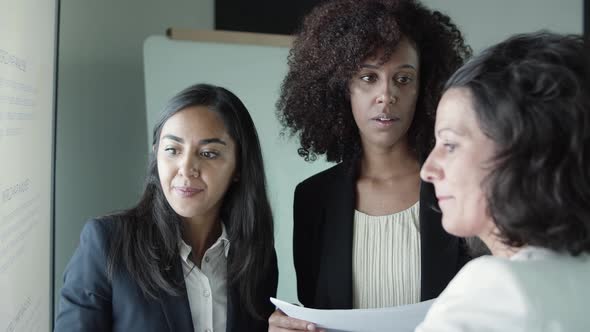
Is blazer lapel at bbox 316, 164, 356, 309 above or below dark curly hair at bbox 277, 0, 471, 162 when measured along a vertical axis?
below

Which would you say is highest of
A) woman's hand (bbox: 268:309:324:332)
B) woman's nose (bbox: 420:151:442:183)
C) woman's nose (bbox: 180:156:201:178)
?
woman's nose (bbox: 420:151:442:183)

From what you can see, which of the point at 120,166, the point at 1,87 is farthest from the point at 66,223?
the point at 1,87

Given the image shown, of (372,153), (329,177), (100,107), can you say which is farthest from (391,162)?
(100,107)

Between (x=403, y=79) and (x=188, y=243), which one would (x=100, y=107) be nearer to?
(x=188, y=243)

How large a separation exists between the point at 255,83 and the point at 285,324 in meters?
1.97

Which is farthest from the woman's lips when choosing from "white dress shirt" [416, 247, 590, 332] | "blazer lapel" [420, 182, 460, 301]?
"white dress shirt" [416, 247, 590, 332]

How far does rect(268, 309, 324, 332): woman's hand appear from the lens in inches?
60.1

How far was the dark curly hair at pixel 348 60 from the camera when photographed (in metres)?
1.88

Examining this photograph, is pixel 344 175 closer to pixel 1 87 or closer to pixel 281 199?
pixel 1 87

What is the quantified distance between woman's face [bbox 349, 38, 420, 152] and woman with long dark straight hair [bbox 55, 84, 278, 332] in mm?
331

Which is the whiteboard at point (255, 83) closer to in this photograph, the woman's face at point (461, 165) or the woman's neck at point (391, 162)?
the woman's neck at point (391, 162)

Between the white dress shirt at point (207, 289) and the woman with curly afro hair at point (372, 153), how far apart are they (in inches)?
5.9

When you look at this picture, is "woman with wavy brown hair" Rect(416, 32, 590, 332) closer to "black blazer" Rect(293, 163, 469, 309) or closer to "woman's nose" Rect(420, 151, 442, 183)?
"woman's nose" Rect(420, 151, 442, 183)

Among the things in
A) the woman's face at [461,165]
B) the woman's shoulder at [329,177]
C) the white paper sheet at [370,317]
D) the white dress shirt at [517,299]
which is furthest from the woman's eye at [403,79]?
the white dress shirt at [517,299]
